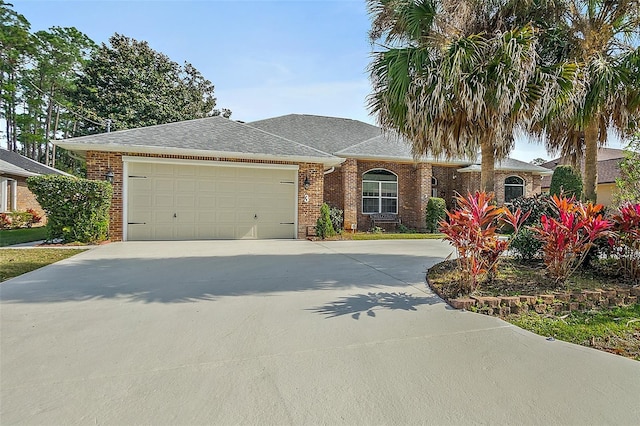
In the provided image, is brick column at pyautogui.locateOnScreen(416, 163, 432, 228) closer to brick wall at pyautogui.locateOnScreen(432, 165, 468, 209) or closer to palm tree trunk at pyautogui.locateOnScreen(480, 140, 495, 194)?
brick wall at pyautogui.locateOnScreen(432, 165, 468, 209)

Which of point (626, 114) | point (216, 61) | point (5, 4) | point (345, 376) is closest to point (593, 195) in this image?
point (626, 114)

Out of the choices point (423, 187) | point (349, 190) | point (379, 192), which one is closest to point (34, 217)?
point (349, 190)

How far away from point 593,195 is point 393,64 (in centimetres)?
494

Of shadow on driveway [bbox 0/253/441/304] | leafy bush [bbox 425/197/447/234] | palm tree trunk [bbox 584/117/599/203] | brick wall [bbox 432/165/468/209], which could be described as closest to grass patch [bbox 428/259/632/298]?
shadow on driveway [bbox 0/253/441/304]

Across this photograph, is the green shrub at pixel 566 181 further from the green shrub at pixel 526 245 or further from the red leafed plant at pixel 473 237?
the red leafed plant at pixel 473 237

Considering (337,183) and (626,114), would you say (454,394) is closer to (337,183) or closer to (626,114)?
(626,114)

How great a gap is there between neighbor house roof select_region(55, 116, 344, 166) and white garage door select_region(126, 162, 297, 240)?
589mm

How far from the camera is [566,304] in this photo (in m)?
4.27

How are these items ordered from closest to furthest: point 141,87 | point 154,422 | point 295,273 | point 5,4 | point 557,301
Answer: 1. point 154,422
2. point 557,301
3. point 295,273
4. point 5,4
5. point 141,87

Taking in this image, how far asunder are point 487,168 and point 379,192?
28.5ft

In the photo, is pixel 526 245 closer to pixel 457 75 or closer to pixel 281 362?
pixel 457 75

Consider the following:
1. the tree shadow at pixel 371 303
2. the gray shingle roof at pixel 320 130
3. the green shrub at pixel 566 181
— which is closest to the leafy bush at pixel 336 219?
the gray shingle roof at pixel 320 130

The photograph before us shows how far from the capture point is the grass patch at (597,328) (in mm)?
3238

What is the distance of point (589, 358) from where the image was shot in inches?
114
